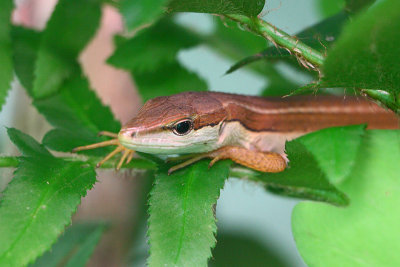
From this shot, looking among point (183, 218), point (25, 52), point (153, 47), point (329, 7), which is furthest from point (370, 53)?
point (329, 7)

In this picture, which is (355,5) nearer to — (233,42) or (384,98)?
(384,98)

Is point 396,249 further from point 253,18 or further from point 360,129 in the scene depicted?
point 253,18

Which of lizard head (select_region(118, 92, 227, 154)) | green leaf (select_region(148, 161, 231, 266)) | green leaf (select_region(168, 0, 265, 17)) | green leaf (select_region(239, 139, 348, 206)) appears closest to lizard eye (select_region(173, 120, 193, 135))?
lizard head (select_region(118, 92, 227, 154))

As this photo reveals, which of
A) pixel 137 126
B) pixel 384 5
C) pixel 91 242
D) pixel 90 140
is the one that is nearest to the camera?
pixel 384 5

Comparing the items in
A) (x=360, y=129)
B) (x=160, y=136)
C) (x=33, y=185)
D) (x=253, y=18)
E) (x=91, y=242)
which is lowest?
(x=91, y=242)

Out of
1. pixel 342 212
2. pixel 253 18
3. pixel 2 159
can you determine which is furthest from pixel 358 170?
pixel 2 159

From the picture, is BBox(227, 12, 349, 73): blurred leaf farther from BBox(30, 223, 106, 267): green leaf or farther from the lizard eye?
BBox(30, 223, 106, 267): green leaf
